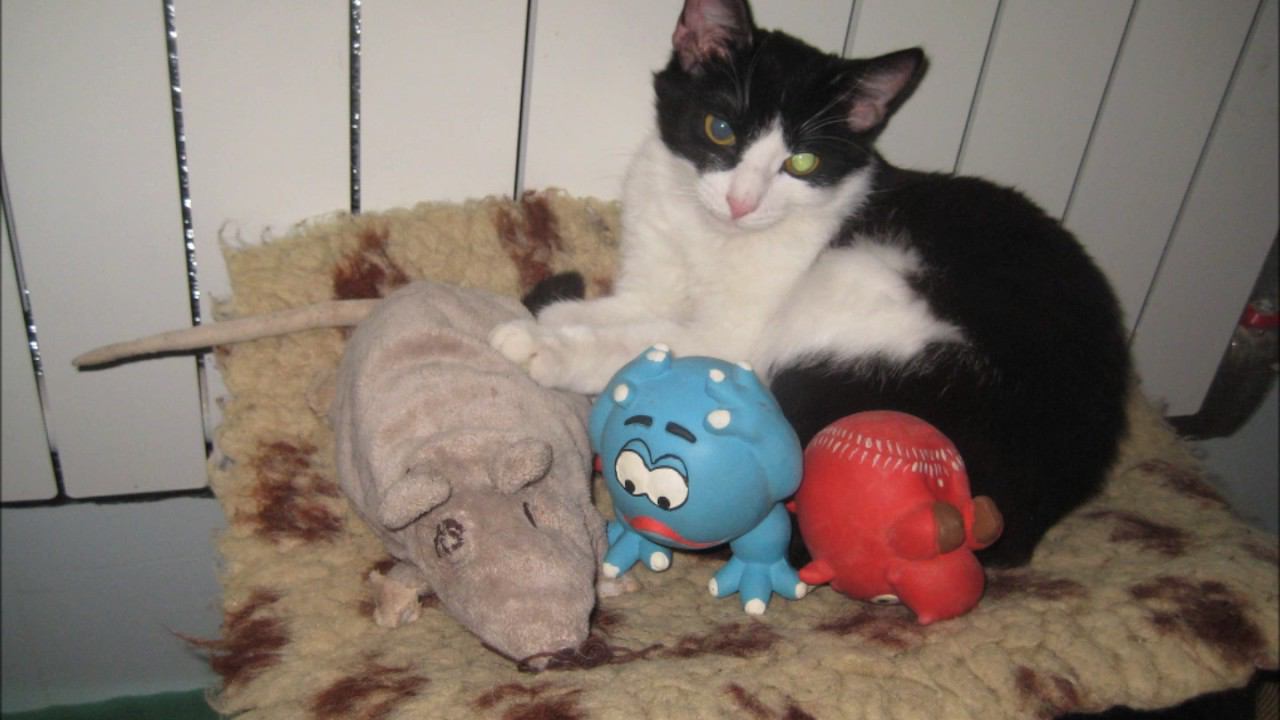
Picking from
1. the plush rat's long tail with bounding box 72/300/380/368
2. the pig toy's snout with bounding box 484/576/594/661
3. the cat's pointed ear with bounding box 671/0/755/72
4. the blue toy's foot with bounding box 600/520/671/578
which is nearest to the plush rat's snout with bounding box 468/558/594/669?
the pig toy's snout with bounding box 484/576/594/661

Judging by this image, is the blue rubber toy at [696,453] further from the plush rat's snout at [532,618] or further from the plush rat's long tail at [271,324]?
the plush rat's long tail at [271,324]

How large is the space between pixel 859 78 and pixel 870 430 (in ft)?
1.68

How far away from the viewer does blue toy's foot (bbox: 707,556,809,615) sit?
1011 millimetres

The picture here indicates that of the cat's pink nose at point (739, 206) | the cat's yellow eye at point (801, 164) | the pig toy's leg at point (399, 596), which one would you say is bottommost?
the pig toy's leg at point (399, 596)

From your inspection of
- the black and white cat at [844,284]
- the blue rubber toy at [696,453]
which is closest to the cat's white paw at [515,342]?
the black and white cat at [844,284]

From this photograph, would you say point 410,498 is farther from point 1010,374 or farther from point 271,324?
point 1010,374

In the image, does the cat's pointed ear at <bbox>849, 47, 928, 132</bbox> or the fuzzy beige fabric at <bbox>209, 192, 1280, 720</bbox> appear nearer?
the fuzzy beige fabric at <bbox>209, 192, 1280, 720</bbox>

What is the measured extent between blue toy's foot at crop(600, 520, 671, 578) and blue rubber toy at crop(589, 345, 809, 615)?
9cm

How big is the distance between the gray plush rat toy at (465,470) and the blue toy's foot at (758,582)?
0.48 ft

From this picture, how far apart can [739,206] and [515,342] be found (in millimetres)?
350

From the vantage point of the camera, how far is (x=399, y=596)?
38.8 inches

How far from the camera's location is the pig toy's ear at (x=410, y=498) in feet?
2.71

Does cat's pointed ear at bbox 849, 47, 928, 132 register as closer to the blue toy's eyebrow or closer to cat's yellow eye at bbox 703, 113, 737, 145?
cat's yellow eye at bbox 703, 113, 737, 145

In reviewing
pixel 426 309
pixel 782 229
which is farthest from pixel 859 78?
pixel 426 309
